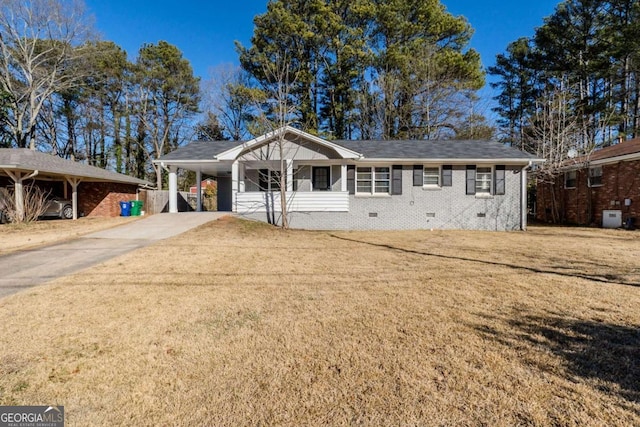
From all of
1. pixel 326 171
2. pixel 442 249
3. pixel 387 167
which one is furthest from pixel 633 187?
pixel 326 171

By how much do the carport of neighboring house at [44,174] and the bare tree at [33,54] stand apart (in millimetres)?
9839

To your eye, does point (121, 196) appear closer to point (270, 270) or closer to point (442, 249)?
point (270, 270)

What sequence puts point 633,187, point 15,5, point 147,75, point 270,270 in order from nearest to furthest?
point 270,270, point 633,187, point 15,5, point 147,75

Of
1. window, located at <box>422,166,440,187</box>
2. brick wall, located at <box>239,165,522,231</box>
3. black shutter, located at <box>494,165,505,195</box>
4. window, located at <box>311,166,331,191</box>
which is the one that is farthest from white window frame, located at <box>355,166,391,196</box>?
black shutter, located at <box>494,165,505,195</box>

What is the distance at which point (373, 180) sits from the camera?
13500 mm

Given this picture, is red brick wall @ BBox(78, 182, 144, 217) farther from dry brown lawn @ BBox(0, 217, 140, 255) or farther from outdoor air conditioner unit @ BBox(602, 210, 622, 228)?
outdoor air conditioner unit @ BBox(602, 210, 622, 228)

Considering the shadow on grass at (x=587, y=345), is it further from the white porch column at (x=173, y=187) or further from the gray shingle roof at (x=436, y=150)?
the white porch column at (x=173, y=187)

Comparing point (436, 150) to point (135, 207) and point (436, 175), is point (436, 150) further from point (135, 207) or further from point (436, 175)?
point (135, 207)

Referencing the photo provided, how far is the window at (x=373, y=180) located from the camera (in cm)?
1352

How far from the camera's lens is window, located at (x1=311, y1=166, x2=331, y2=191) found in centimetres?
1414

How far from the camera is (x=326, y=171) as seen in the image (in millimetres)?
14141

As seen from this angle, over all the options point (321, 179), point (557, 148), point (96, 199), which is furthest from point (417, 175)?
point (96, 199)

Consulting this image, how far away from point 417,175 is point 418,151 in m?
1.39

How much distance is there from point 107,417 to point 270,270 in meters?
3.88
